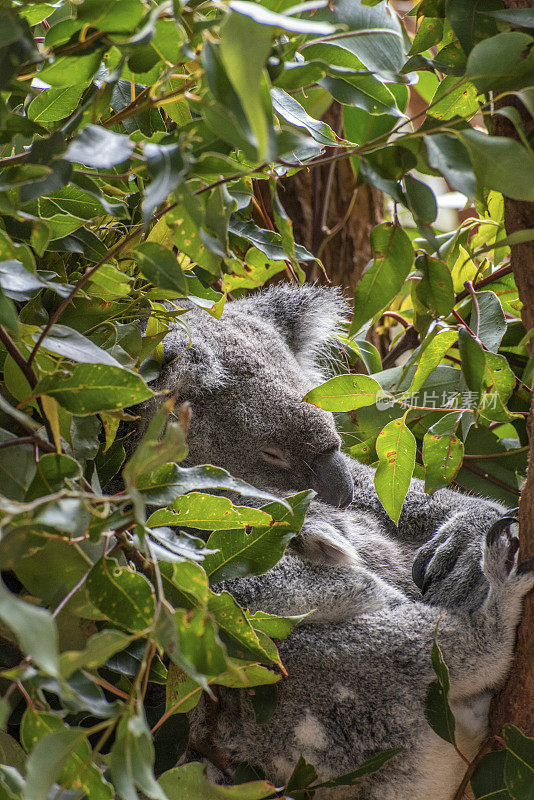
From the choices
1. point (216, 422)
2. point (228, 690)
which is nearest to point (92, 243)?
point (216, 422)

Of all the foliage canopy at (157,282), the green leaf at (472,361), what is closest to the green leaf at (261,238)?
the foliage canopy at (157,282)

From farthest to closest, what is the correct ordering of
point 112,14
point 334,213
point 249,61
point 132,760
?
point 334,213 → point 112,14 → point 132,760 → point 249,61

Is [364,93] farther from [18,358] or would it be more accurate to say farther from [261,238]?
[18,358]

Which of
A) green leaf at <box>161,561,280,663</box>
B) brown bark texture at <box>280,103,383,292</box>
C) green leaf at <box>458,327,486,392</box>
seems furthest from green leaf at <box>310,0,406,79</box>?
brown bark texture at <box>280,103,383,292</box>

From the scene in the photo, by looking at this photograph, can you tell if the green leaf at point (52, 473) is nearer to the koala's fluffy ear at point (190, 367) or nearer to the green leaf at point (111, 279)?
the green leaf at point (111, 279)

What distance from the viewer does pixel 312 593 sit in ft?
4.89

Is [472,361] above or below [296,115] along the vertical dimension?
below

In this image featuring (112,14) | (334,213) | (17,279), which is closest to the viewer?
(112,14)

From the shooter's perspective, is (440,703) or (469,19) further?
(440,703)

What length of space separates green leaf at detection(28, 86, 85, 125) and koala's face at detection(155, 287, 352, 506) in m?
0.57

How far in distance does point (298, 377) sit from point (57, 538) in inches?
44.2

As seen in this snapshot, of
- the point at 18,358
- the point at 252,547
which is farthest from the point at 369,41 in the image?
the point at 252,547

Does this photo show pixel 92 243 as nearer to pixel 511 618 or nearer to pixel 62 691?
pixel 62 691

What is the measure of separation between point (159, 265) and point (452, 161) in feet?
1.24
